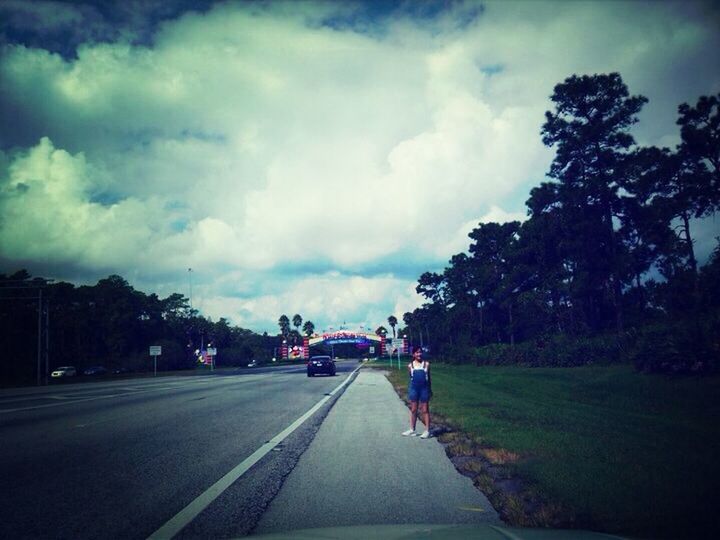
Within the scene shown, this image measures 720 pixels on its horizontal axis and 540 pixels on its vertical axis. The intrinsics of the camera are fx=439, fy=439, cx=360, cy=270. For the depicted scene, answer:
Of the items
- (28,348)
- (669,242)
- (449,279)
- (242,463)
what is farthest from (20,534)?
(449,279)

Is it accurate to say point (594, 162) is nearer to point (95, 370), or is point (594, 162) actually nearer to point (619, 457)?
point (619, 457)

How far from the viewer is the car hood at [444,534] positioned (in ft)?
9.83

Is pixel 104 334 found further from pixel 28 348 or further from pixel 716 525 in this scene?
pixel 716 525

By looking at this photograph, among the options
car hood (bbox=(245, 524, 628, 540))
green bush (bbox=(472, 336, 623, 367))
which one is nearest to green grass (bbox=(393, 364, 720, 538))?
car hood (bbox=(245, 524, 628, 540))

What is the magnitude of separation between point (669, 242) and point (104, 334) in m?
90.3

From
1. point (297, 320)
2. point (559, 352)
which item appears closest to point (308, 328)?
point (297, 320)

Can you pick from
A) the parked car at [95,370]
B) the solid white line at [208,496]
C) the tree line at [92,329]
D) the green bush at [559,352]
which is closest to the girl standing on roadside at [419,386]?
the solid white line at [208,496]

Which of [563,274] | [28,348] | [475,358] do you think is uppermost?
[563,274]

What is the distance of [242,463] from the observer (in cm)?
679

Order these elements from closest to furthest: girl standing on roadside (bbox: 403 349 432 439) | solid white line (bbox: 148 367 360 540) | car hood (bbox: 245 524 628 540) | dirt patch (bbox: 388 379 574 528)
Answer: car hood (bbox: 245 524 628 540), solid white line (bbox: 148 367 360 540), dirt patch (bbox: 388 379 574 528), girl standing on roadside (bbox: 403 349 432 439)

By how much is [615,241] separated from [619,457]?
39184mm

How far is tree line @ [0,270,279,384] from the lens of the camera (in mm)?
60500

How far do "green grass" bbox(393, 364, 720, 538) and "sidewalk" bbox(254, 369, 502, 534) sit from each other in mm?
982

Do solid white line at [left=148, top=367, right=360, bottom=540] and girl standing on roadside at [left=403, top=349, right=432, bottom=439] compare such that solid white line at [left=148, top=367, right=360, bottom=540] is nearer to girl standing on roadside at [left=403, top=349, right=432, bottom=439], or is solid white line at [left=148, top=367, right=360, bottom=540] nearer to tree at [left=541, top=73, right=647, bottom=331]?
girl standing on roadside at [left=403, top=349, right=432, bottom=439]
